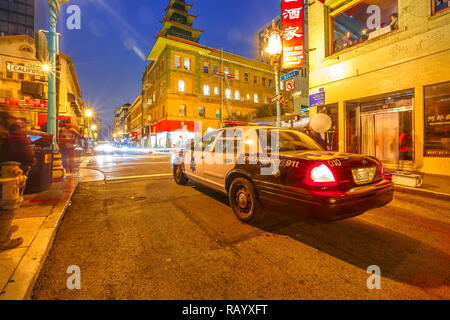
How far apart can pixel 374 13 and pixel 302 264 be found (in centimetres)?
1281

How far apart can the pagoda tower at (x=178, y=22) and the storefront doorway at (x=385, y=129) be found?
29.5 metres

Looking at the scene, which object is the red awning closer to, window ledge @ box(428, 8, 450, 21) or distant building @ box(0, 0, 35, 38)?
window ledge @ box(428, 8, 450, 21)

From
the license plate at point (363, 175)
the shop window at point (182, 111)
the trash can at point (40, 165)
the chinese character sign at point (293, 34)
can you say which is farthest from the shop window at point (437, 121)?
the shop window at point (182, 111)

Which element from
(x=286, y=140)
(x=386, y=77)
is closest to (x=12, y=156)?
(x=286, y=140)

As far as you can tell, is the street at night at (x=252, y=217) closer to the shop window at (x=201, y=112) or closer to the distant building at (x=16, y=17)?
the shop window at (x=201, y=112)

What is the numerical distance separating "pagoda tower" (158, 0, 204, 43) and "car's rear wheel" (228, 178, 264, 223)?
113ft

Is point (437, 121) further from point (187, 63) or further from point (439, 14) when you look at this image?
point (187, 63)

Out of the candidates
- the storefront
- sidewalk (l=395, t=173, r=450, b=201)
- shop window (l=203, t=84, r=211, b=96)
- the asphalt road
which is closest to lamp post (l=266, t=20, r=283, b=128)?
sidewalk (l=395, t=173, r=450, b=201)

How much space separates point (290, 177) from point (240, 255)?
1.19 m

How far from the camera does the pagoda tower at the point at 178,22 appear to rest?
32219mm

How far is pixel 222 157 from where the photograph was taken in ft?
14.1

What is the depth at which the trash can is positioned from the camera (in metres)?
5.26
